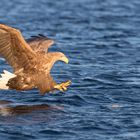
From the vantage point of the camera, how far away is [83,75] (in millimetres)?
13250

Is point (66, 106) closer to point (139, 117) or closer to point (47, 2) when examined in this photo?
point (139, 117)

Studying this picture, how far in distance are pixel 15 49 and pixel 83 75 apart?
2.69 meters

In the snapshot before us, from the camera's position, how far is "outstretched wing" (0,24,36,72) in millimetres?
10484

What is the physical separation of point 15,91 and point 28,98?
0.57 m

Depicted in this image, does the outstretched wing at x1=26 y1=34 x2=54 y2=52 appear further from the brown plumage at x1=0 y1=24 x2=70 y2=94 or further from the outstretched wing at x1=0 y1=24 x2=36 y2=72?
the outstretched wing at x1=0 y1=24 x2=36 y2=72

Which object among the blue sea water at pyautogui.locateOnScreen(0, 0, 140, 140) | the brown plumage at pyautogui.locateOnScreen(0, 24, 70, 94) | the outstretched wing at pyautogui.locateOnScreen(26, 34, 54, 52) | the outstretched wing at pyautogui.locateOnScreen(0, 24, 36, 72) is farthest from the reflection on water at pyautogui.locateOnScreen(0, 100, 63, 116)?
the outstretched wing at pyautogui.locateOnScreen(26, 34, 54, 52)

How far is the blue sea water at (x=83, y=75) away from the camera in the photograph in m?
9.66

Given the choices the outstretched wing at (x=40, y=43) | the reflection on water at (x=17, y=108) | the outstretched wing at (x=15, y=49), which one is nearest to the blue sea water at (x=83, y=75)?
the reflection on water at (x=17, y=108)

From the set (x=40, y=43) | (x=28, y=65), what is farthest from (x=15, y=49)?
(x=40, y=43)

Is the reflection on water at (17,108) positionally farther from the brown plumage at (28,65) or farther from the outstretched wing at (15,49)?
the outstretched wing at (15,49)

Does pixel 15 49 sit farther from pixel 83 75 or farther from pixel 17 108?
pixel 83 75

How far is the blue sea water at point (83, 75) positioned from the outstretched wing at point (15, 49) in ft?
2.02

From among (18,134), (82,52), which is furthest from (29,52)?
(82,52)

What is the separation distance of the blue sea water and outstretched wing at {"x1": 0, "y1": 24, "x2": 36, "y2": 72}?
2.02ft
